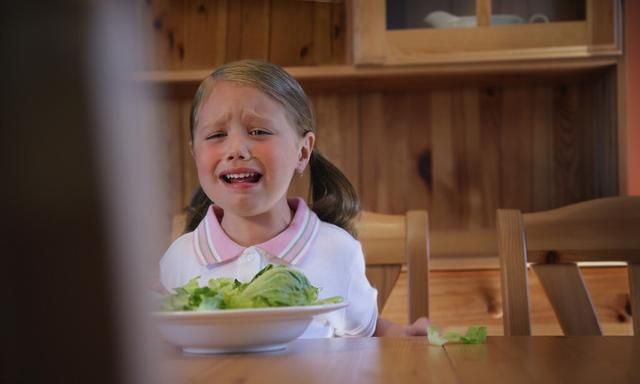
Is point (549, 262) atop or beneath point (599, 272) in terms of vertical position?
atop

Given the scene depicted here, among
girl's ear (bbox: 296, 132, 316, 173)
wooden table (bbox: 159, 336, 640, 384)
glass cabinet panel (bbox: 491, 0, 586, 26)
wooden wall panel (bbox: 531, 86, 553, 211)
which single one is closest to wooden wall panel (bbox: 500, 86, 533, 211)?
wooden wall panel (bbox: 531, 86, 553, 211)

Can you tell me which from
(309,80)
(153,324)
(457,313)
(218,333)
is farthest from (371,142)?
(153,324)

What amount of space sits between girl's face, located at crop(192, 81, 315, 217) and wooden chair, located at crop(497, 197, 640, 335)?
0.28m

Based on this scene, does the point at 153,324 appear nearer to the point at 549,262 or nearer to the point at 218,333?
the point at 218,333

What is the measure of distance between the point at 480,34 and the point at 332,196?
0.80m

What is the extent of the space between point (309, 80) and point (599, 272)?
0.73 m

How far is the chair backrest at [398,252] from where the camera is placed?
4.00 ft

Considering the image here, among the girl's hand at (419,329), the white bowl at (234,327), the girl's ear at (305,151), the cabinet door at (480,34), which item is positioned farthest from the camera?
the cabinet door at (480,34)

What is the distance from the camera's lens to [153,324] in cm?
8

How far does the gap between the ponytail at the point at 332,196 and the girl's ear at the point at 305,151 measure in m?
0.08

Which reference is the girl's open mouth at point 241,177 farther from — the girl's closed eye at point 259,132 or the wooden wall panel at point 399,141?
the wooden wall panel at point 399,141

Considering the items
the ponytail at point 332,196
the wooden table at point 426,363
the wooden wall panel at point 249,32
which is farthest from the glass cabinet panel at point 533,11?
the wooden table at point 426,363

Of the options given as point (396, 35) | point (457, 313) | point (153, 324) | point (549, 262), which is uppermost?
point (396, 35)

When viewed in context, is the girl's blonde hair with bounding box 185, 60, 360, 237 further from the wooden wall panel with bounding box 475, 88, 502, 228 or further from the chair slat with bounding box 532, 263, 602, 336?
the wooden wall panel with bounding box 475, 88, 502, 228
